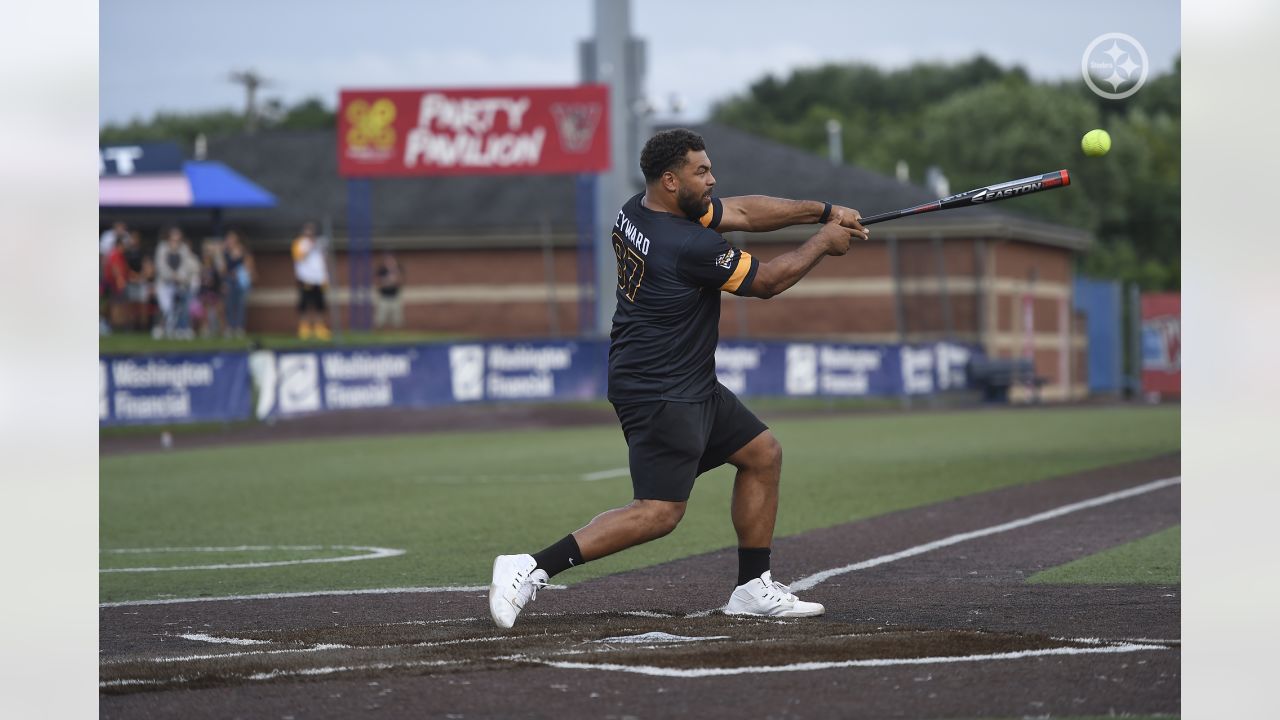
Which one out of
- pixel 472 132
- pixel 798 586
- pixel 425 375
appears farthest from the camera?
pixel 472 132

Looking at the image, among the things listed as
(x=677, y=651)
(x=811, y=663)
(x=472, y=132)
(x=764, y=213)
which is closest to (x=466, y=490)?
(x=764, y=213)

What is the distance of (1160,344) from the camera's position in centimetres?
4191

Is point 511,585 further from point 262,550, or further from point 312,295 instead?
point 312,295

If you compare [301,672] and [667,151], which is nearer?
Answer: [301,672]

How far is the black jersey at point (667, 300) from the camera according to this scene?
24.7 ft

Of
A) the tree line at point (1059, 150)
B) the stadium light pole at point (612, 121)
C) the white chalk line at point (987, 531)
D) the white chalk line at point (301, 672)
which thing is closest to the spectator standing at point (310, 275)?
the stadium light pole at point (612, 121)

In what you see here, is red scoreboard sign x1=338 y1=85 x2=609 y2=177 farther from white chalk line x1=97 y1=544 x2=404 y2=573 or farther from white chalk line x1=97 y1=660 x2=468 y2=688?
white chalk line x1=97 y1=660 x2=468 y2=688

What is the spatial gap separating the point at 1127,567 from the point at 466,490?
8001mm

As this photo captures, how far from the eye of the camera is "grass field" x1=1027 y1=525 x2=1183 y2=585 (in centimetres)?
891

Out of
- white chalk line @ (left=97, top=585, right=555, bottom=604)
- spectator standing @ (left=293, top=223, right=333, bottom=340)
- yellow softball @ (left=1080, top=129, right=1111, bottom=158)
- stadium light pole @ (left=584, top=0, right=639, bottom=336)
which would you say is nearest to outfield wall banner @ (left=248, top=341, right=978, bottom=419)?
stadium light pole @ (left=584, top=0, right=639, bottom=336)

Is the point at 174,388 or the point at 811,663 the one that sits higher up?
the point at 174,388
